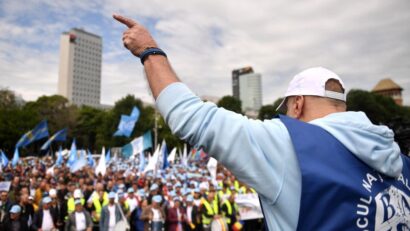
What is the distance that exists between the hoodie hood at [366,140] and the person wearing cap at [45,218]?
988cm

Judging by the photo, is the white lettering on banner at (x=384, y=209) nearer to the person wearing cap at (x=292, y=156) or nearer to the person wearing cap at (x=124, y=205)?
the person wearing cap at (x=292, y=156)

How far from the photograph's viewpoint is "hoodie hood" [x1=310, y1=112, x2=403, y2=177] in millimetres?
1354

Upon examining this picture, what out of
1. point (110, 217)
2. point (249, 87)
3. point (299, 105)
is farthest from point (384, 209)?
point (249, 87)

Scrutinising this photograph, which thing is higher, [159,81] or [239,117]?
[159,81]

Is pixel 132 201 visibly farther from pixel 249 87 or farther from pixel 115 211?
pixel 249 87

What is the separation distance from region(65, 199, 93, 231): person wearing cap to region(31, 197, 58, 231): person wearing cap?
1.93 ft

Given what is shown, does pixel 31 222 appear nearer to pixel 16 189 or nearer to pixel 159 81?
pixel 16 189

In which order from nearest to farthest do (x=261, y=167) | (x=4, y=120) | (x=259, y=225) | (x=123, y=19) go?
(x=261, y=167), (x=123, y=19), (x=259, y=225), (x=4, y=120)

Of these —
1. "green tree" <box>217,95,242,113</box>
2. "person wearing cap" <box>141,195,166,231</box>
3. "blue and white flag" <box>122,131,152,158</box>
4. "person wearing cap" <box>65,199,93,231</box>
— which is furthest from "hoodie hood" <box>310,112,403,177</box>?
"green tree" <box>217,95,242,113</box>

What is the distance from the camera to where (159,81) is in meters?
1.36

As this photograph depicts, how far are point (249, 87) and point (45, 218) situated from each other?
556ft

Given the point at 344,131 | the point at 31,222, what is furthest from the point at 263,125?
the point at 31,222

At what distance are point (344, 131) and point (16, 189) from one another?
1417 cm

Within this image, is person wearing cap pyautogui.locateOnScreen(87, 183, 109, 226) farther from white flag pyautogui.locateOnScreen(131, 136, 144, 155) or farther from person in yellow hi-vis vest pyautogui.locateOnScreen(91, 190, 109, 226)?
white flag pyautogui.locateOnScreen(131, 136, 144, 155)
